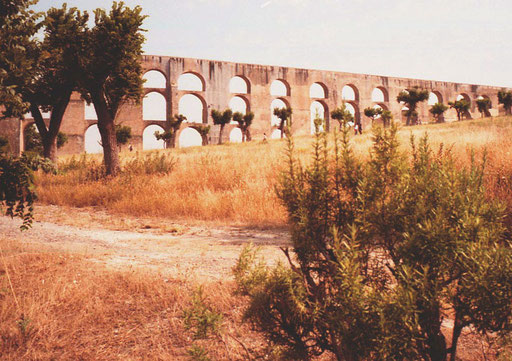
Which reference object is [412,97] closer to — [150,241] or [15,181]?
[150,241]

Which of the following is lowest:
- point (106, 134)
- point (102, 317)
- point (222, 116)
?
point (102, 317)

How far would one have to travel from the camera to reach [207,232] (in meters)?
5.38

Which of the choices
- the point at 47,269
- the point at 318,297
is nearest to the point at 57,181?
the point at 47,269

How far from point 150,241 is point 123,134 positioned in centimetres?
2862

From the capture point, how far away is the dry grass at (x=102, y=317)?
238 cm

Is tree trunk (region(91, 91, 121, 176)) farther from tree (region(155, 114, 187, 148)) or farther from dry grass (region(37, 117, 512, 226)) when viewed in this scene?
tree (region(155, 114, 187, 148))

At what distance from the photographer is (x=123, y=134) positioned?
31.3 m

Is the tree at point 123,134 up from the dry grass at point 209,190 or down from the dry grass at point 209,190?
up

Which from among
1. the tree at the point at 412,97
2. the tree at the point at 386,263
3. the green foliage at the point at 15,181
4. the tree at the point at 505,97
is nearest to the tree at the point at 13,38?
the green foliage at the point at 15,181

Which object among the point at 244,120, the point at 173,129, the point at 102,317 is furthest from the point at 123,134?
the point at 102,317

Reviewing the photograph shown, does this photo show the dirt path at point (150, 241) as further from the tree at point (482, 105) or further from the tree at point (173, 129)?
the tree at point (482, 105)

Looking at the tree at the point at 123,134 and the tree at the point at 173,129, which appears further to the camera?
the tree at the point at 173,129

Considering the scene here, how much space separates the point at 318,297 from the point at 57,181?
9.83 meters

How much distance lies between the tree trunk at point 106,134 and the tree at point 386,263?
9217 millimetres
